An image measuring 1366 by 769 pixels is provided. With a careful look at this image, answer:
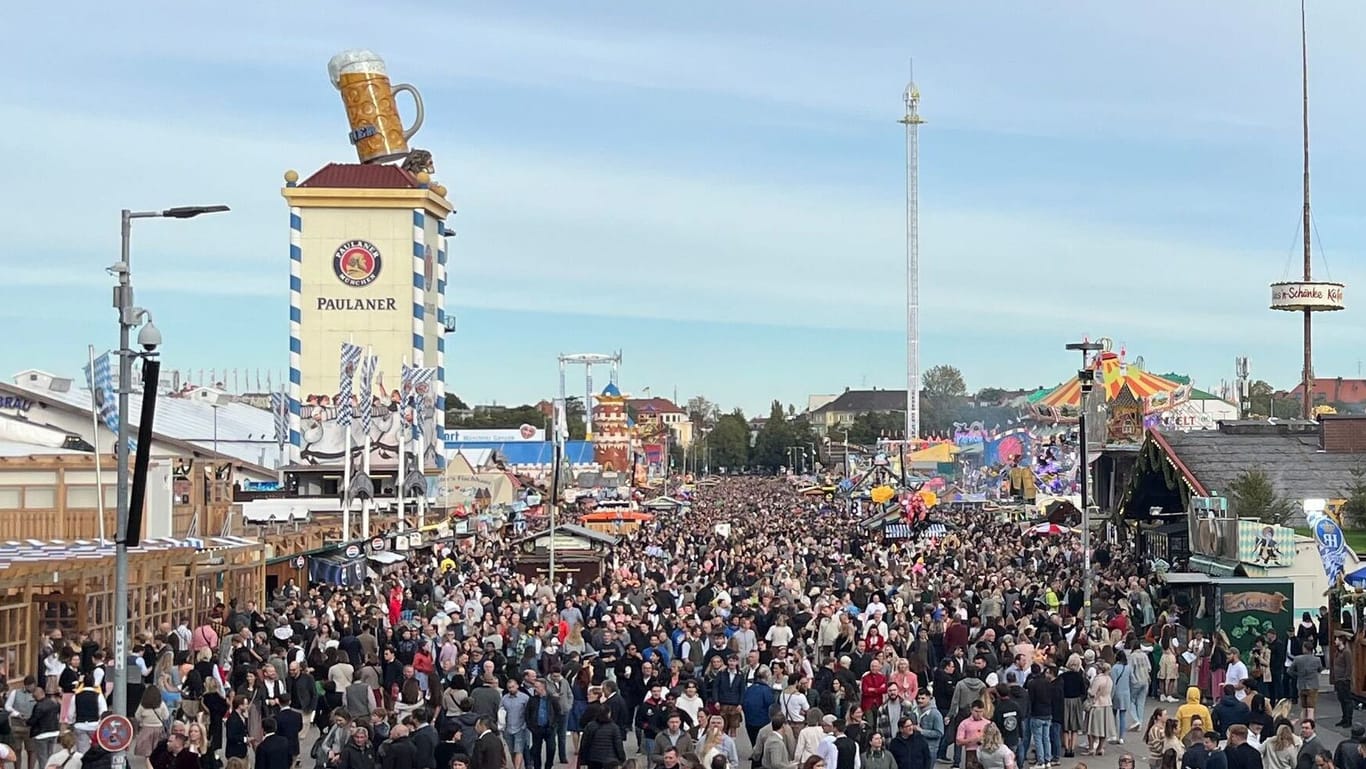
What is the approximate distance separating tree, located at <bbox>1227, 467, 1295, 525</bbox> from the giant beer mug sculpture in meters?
60.4

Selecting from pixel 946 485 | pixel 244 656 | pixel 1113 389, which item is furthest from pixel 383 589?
pixel 946 485

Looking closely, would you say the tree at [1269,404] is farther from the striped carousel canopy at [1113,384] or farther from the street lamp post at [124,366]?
the street lamp post at [124,366]

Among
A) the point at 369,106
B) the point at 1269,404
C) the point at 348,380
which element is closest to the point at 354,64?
the point at 369,106

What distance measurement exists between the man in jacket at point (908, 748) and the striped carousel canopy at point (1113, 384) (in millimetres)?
35591

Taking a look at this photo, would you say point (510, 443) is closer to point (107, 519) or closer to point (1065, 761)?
point (107, 519)

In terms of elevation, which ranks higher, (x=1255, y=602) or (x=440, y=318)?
(x=440, y=318)

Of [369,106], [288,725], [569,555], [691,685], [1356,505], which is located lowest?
[288,725]

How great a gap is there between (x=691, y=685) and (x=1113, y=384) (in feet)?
127

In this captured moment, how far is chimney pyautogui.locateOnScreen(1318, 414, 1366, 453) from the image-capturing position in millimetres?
36844

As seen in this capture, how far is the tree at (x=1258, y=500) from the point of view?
107 ft

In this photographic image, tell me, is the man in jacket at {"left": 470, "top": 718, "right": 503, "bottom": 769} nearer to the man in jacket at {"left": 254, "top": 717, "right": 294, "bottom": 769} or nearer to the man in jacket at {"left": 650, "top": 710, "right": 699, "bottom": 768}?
the man in jacket at {"left": 650, "top": 710, "right": 699, "bottom": 768}

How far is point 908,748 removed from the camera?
15.1 m

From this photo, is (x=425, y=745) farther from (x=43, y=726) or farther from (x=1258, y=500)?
(x=1258, y=500)

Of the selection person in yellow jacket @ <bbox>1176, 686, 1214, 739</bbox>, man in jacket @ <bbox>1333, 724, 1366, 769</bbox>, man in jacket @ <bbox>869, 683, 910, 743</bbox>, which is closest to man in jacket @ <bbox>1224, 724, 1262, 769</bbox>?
man in jacket @ <bbox>1333, 724, 1366, 769</bbox>
